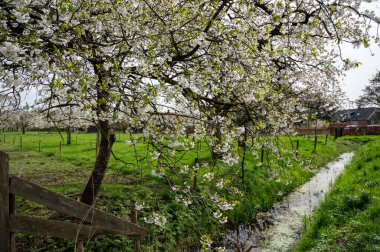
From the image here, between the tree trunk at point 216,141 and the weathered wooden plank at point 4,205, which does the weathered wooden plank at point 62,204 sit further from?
the tree trunk at point 216,141

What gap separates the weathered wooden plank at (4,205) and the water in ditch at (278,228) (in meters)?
5.35

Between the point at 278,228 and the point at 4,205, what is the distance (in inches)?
355

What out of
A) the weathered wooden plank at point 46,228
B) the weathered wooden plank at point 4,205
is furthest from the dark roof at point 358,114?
the weathered wooden plank at point 4,205

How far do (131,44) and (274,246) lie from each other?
731cm

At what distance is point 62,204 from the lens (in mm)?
4125

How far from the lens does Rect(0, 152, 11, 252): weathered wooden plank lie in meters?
3.60

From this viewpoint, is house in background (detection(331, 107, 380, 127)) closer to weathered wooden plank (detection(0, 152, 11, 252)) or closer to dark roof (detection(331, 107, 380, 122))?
dark roof (detection(331, 107, 380, 122))

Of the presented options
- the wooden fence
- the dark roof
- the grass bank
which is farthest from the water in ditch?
the dark roof

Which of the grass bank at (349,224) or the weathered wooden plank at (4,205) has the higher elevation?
the weathered wooden plank at (4,205)

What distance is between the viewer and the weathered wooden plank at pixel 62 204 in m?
3.77

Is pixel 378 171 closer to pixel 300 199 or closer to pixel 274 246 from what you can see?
pixel 300 199

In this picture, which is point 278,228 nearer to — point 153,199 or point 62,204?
point 153,199

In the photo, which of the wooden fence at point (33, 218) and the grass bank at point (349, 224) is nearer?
the wooden fence at point (33, 218)

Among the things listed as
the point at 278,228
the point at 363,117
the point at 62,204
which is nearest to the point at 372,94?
the point at 363,117
